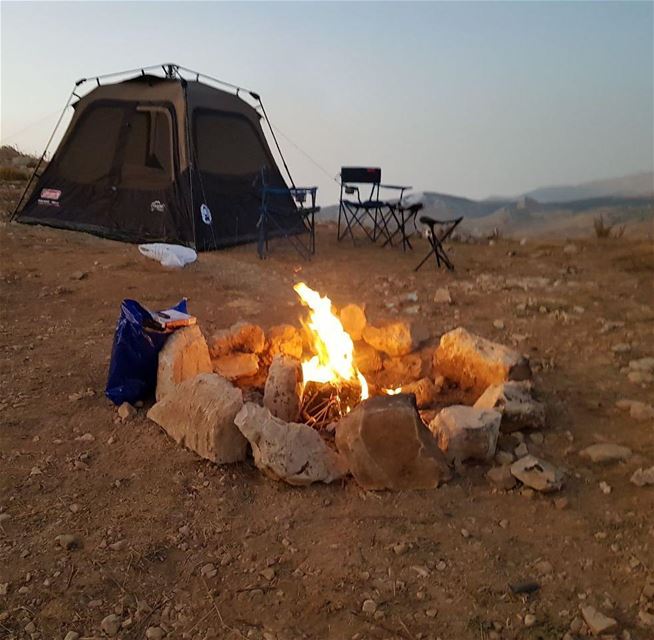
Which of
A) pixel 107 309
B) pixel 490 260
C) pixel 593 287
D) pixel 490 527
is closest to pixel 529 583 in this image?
pixel 490 527

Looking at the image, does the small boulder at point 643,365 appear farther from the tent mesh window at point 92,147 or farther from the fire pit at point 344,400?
the tent mesh window at point 92,147

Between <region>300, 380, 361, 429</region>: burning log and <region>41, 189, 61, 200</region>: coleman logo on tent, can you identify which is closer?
<region>300, 380, 361, 429</region>: burning log

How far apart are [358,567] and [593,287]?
486cm

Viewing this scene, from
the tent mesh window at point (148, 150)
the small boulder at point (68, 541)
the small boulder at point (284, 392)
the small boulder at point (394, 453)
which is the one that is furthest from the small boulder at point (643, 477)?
the tent mesh window at point (148, 150)

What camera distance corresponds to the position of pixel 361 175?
30.6 feet

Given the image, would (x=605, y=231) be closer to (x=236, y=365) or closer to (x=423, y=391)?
(x=423, y=391)

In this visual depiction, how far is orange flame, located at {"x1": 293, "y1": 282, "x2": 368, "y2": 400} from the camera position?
3699mm

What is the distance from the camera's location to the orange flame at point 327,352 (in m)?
3.70

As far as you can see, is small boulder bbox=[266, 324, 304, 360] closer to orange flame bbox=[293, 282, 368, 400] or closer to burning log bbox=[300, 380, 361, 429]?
orange flame bbox=[293, 282, 368, 400]

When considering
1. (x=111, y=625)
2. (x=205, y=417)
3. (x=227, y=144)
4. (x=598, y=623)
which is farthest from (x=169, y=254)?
(x=598, y=623)

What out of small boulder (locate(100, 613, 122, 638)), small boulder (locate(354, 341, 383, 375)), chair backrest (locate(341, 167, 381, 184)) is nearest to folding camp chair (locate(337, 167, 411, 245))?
chair backrest (locate(341, 167, 381, 184))

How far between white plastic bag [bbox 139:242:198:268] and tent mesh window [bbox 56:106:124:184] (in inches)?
73.8

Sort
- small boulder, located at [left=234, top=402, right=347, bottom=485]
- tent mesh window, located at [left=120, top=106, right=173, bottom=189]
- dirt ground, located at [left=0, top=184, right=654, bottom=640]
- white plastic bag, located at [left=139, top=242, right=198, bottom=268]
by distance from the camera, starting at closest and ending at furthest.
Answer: dirt ground, located at [left=0, top=184, right=654, bottom=640] < small boulder, located at [left=234, top=402, right=347, bottom=485] < white plastic bag, located at [left=139, top=242, right=198, bottom=268] < tent mesh window, located at [left=120, top=106, right=173, bottom=189]

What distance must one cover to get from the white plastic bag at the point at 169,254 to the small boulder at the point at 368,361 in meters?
3.33
